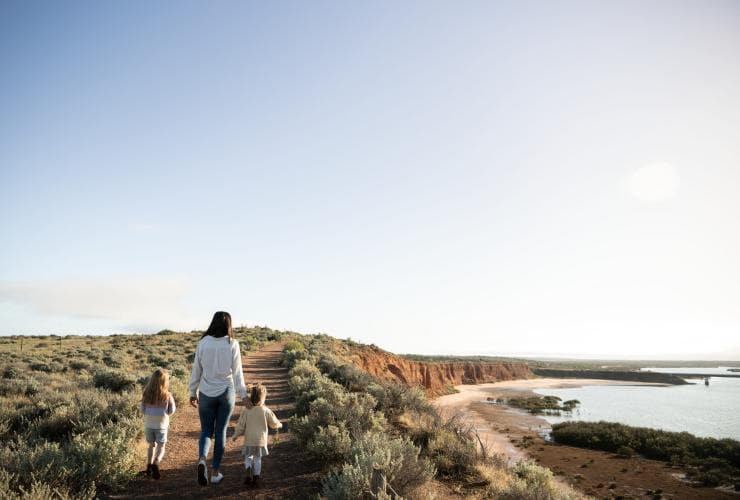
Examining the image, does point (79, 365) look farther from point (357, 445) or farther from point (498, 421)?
point (498, 421)

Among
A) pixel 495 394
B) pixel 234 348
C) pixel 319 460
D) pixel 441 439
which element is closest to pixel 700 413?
pixel 495 394

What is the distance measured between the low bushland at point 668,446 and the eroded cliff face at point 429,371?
13.4m

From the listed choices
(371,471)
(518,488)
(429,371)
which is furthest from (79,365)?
(429,371)

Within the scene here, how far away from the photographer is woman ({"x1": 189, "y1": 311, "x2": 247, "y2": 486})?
4.94m

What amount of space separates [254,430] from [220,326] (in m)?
1.73

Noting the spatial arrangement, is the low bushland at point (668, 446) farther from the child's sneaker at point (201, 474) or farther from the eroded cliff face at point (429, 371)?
the child's sneaker at point (201, 474)

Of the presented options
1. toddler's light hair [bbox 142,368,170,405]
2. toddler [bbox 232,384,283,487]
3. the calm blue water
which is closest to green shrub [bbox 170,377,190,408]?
toddler's light hair [bbox 142,368,170,405]

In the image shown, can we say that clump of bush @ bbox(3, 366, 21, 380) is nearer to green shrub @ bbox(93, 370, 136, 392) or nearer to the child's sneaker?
green shrub @ bbox(93, 370, 136, 392)

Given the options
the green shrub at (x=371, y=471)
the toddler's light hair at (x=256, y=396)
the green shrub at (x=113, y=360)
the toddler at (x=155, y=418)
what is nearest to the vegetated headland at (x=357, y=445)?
the green shrub at (x=371, y=471)

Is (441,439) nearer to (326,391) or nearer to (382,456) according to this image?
(326,391)

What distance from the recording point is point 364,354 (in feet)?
135

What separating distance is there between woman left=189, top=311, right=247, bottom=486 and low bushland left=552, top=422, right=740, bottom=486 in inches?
1026

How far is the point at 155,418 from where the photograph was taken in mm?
5902

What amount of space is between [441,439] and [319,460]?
11.1ft
